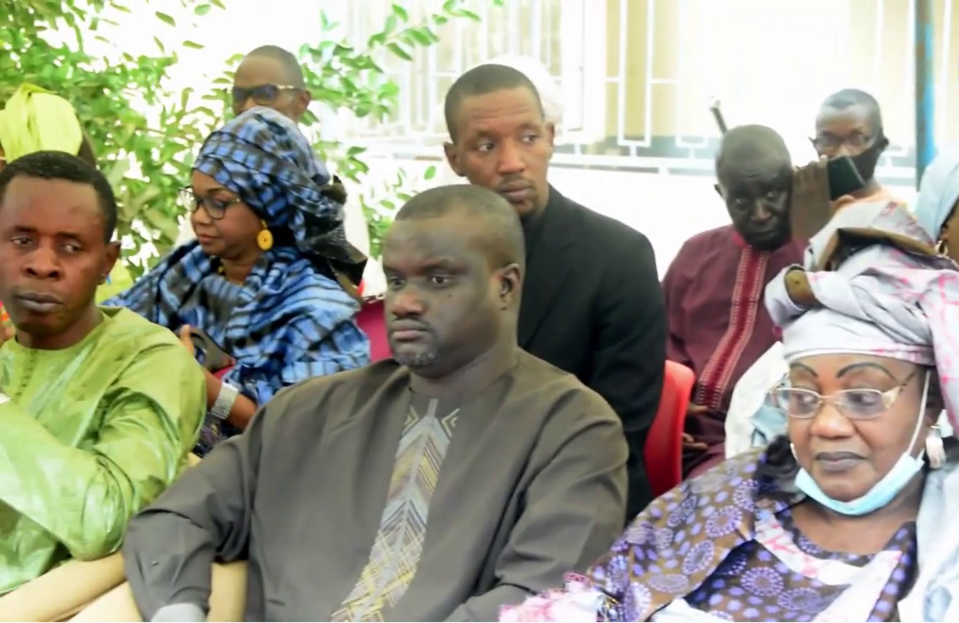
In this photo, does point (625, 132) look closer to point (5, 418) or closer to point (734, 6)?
point (734, 6)

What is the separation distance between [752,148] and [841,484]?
1.83m

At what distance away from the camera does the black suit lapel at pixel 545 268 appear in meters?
2.86

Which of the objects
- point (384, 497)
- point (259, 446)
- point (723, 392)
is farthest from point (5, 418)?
point (723, 392)

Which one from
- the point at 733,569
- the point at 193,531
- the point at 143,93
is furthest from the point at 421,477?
the point at 143,93

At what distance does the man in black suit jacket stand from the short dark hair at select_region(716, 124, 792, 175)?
0.72 metres

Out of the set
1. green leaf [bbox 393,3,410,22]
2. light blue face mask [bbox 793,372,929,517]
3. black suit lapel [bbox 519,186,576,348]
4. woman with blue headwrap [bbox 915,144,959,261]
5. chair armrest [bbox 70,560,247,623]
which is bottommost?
chair armrest [bbox 70,560,247,623]

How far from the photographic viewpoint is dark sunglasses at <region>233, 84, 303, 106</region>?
4.31m

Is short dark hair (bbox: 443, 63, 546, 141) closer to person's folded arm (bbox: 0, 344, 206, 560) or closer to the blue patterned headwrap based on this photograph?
the blue patterned headwrap

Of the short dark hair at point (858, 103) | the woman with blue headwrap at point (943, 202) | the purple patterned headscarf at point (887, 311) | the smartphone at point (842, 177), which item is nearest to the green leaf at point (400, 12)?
the short dark hair at point (858, 103)

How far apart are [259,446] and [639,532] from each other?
768 mm

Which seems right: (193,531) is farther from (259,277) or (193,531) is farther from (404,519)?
(259,277)

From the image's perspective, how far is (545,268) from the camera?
2.89 metres

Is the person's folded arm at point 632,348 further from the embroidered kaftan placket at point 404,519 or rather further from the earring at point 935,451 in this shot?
the earring at point 935,451

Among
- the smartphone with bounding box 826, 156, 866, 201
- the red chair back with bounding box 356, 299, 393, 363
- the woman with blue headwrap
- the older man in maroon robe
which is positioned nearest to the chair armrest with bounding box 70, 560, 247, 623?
the red chair back with bounding box 356, 299, 393, 363
